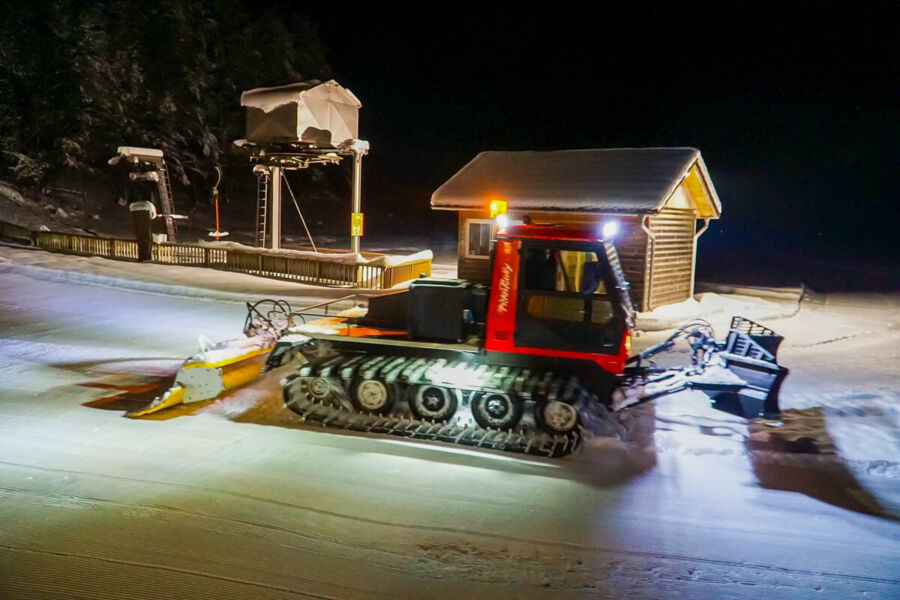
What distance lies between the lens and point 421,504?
6.03 m

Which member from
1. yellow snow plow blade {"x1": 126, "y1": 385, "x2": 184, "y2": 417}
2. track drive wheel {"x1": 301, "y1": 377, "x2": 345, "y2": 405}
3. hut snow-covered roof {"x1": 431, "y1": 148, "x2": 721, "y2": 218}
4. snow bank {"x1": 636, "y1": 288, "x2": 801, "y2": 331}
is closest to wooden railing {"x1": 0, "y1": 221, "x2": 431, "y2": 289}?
hut snow-covered roof {"x1": 431, "y1": 148, "x2": 721, "y2": 218}

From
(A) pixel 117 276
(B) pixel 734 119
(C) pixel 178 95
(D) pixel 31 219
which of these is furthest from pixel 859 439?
(B) pixel 734 119

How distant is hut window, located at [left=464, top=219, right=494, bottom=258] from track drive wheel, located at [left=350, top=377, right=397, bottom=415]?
39.6 ft

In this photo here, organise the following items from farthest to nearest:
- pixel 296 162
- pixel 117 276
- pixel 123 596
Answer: pixel 296 162 < pixel 117 276 < pixel 123 596

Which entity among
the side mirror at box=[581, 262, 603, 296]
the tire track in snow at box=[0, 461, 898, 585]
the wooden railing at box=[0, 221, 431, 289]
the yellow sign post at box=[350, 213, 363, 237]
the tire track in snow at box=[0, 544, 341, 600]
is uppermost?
the yellow sign post at box=[350, 213, 363, 237]

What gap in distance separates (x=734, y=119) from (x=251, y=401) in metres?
63.9

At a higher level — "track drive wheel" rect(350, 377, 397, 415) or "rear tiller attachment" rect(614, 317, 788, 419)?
"rear tiller attachment" rect(614, 317, 788, 419)

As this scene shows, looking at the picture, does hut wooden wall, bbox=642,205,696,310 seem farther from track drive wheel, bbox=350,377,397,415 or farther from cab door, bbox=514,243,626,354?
track drive wheel, bbox=350,377,397,415

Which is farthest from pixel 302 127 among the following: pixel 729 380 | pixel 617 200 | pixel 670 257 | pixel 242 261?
pixel 729 380

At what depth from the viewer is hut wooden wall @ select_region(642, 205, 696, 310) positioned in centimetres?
1789

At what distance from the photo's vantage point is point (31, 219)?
104 feet

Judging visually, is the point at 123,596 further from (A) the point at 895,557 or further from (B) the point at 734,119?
(B) the point at 734,119

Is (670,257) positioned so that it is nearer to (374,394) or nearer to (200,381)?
(374,394)

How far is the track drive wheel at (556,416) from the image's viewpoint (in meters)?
7.44
